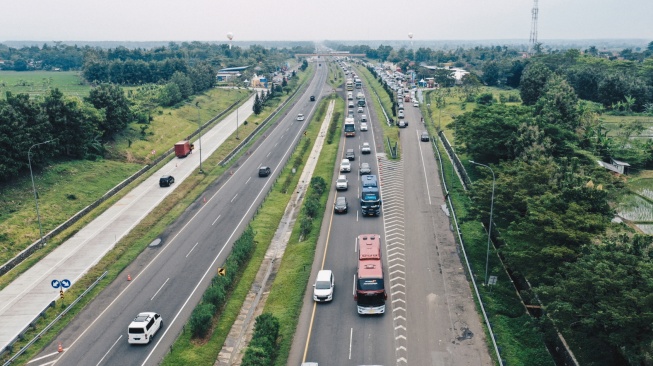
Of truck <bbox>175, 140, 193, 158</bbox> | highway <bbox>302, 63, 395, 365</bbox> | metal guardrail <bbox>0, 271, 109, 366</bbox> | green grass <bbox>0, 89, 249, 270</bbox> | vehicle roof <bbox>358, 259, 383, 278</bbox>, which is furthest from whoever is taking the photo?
truck <bbox>175, 140, 193, 158</bbox>

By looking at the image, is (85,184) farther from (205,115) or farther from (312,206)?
(205,115)

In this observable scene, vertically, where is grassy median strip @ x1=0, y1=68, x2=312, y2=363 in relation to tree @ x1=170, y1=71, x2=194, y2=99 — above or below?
below

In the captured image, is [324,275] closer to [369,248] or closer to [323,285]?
[323,285]

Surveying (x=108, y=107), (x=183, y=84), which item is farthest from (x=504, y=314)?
(x=183, y=84)

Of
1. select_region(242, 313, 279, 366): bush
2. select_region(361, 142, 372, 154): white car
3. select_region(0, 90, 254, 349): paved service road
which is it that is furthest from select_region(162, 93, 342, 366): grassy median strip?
select_region(361, 142, 372, 154): white car

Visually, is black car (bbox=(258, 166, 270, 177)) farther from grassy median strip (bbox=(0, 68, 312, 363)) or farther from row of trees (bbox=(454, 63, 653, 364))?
row of trees (bbox=(454, 63, 653, 364))

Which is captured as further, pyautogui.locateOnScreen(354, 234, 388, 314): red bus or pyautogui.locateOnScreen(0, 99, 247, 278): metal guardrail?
pyautogui.locateOnScreen(0, 99, 247, 278): metal guardrail
